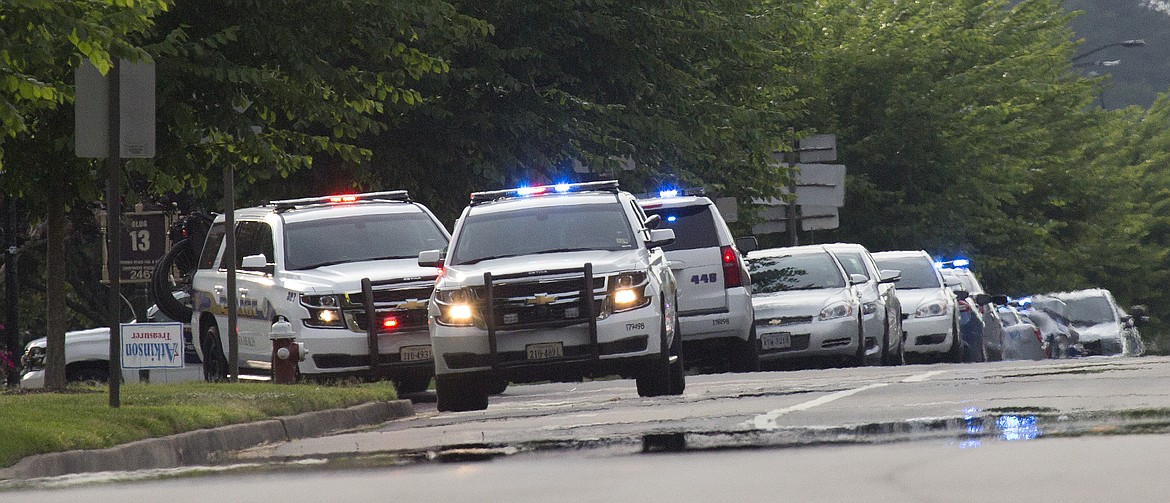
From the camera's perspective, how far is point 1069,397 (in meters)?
14.1

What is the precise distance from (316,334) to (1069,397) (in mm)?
8108

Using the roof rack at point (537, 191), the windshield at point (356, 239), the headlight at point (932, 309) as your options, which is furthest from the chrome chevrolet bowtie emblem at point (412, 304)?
the headlight at point (932, 309)

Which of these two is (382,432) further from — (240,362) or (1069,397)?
(240,362)

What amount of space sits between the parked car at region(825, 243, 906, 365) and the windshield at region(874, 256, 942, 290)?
1801 mm

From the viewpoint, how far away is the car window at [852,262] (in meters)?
27.7

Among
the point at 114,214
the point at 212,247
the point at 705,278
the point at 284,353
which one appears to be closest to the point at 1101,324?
the point at 705,278

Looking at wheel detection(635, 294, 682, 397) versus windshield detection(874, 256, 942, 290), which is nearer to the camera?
wheel detection(635, 294, 682, 397)

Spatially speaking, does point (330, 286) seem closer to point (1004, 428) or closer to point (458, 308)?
point (458, 308)

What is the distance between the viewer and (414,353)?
779 inches

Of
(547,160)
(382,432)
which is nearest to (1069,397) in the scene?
(382,432)

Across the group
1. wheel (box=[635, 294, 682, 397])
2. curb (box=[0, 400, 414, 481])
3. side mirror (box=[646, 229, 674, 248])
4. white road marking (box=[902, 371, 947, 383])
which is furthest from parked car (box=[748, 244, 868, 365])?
curb (box=[0, 400, 414, 481])

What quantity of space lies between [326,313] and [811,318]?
24.2 feet

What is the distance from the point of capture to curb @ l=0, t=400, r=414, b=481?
12258mm

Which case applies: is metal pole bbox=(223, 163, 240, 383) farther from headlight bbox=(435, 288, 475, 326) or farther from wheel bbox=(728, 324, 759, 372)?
wheel bbox=(728, 324, 759, 372)
